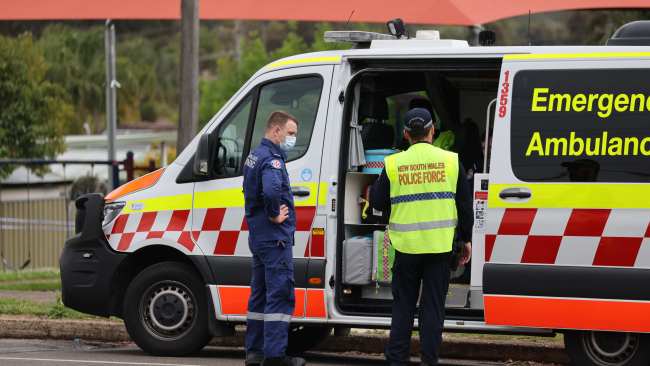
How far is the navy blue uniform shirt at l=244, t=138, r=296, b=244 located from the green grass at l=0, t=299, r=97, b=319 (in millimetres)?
3110

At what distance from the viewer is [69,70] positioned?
42438 millimetres

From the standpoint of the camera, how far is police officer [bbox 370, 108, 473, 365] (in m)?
7.70

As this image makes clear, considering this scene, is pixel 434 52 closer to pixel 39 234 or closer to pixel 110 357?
pixel 110 357

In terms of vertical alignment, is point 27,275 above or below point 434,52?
below

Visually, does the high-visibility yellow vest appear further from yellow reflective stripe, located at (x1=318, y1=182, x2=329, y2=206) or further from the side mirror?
the side mirror

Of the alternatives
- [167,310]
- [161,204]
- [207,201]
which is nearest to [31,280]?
[167,310]

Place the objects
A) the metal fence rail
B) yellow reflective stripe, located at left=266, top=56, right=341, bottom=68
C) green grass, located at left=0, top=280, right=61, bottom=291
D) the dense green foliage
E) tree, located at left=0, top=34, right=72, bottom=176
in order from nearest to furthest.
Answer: yellow reflective stripe, located at left=266, top=56, right=341, bottom=68, green grass, located at left=0, top=280, right=61, bottom=291, the metal fence rail, tree, located at left=0, top=34, right=72, bottom=176, the dense green foliage

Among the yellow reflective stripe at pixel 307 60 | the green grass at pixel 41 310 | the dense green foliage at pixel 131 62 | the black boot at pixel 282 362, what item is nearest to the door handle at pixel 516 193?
the yellow reflective stripe at pixel 307 60

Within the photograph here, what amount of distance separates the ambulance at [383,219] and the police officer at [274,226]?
2.06 ft

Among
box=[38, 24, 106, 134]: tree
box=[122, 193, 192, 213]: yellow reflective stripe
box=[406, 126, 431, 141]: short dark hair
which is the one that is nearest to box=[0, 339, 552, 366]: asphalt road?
box=[122, 193, 192, 213]: yellow reflective stripe

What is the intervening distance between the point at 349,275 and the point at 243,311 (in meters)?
0.79

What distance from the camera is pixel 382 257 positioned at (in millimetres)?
8711

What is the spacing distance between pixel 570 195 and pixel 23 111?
25.0 meters

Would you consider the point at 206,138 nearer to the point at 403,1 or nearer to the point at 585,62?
the point at 585,62
